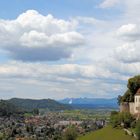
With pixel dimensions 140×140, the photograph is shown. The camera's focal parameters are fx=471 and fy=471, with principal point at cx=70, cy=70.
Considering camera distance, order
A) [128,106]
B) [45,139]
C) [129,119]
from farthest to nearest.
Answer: [45,139] → [128,106] → [129,119]

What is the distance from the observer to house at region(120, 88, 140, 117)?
89875 mm

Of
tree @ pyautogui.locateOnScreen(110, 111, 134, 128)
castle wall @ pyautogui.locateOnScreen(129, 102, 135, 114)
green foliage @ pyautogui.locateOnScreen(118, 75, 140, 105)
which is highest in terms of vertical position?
green foliage @ pyautogui.locateOnScreen(118, 75, 140, 105)

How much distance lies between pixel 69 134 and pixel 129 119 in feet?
67.9

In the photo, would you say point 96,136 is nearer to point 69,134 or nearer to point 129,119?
point 129,119

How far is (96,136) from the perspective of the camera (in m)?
89.2

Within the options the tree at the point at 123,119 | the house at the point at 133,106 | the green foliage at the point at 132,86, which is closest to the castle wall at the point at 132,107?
the house at the point at 133,106

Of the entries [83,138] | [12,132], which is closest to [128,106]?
[83,138]

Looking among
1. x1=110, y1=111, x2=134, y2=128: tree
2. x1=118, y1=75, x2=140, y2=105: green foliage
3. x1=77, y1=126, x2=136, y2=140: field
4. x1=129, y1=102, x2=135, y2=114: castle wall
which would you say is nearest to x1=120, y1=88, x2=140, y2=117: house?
x1=129, y1=102, x2=135, y2=114: castle wall

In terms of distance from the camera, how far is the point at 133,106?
91.9 metres

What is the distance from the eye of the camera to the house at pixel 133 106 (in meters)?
89.9

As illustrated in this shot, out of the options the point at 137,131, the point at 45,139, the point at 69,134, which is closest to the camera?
the point at 137,131

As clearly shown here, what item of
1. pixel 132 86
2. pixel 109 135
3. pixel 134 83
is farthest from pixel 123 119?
pixel 134 83

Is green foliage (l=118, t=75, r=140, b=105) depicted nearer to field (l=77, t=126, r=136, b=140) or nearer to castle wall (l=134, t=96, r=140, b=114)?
castle wall (l=134, t=96, r=140, b=114)

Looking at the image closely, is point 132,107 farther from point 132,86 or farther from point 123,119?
point 123,119
